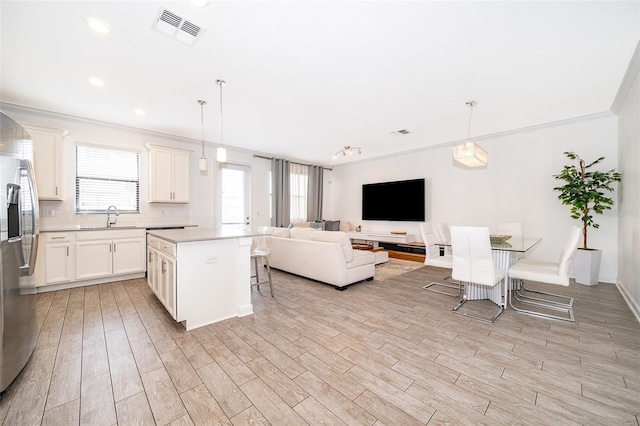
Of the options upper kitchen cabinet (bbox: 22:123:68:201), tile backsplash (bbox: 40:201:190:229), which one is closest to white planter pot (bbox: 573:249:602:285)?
tile backsplash (bbox: 40:201:190:229)

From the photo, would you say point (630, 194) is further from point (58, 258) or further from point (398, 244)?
point (58, 258)

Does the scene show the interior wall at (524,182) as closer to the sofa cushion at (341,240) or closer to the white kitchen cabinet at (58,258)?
the sofa cushion at (341,240)

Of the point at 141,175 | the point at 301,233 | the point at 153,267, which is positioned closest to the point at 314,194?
the point at 301,233

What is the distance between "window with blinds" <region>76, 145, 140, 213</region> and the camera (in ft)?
15.0

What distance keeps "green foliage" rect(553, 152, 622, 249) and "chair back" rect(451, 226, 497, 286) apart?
2549mm

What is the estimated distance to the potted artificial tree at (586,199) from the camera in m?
4.11

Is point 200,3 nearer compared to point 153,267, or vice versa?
point 200,3

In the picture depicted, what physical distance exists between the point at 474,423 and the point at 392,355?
77cm

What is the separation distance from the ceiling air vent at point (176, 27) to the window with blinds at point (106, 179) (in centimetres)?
355

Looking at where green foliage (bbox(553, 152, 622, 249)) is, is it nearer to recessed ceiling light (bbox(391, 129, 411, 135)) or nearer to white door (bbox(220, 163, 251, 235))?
recessed ceiling light (bbox(391, 129, 411, 135))

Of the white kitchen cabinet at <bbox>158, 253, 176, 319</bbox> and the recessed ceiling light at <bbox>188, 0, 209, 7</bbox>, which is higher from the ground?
the recessed ceiling light at <bbox>188, 0, 209, 7</bbox>

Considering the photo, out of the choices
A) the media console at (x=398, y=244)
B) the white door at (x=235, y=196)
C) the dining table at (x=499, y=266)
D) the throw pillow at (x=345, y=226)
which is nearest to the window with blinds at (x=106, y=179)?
the white door at (x=235, y=196)

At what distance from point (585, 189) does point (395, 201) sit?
3.78 m

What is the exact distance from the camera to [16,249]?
1.92 metres
